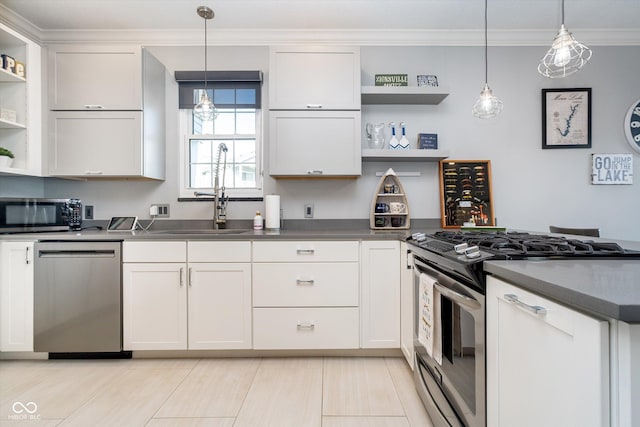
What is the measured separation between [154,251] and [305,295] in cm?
110

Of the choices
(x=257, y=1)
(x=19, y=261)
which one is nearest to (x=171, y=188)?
(x=19, y=261)

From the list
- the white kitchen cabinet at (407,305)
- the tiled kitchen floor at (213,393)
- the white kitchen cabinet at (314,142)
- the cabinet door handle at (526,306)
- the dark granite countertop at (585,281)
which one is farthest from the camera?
the white kitchen cabinet at (314,142)

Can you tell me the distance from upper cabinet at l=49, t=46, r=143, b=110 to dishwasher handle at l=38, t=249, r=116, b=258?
3.68ft

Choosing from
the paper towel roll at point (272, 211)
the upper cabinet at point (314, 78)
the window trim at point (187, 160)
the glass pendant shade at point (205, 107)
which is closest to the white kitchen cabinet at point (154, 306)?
the paper towel roll at point (272, 211)

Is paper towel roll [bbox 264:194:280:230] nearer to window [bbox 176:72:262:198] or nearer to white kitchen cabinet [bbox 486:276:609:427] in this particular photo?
window [bbox 176:72:262:198]

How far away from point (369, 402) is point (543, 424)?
1149 mm

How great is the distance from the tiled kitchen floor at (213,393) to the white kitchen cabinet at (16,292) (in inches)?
9.3

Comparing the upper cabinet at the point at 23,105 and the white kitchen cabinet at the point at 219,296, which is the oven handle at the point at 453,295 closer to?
the white kitchen cabinet at the point at 219,296

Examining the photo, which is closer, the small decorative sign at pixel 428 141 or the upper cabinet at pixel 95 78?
the upper cabinet at pixel 95 78

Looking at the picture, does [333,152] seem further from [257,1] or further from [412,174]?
[257,1]

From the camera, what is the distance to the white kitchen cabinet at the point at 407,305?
6.38ft

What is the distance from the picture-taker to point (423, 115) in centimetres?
283

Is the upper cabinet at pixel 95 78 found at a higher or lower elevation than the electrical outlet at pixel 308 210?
higher

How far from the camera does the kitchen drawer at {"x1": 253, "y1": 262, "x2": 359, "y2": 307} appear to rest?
7.32 ft
